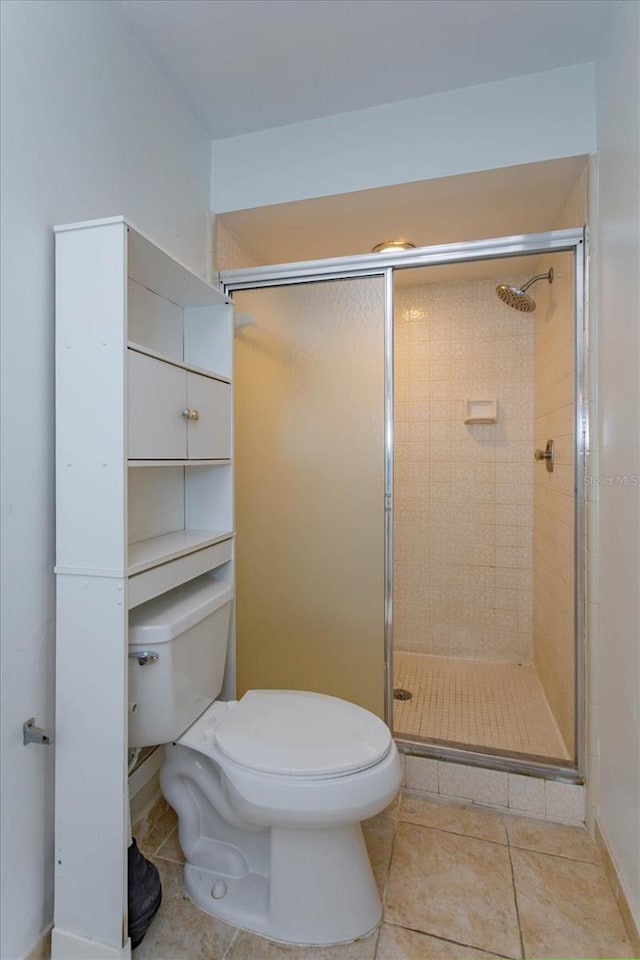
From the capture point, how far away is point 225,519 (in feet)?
5.48

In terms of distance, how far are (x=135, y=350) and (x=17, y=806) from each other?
3.39ft

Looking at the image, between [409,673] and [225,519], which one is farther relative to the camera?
[409,673]

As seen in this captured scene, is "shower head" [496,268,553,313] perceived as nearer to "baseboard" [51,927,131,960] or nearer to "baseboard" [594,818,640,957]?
"baseboard" [594,818,640,957]

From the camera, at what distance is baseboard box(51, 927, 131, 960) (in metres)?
1.08

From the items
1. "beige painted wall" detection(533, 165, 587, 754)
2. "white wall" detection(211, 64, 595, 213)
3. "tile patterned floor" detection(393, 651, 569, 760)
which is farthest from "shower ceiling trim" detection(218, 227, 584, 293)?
"tile patterned floor" detection(393, 651, 569, 760)

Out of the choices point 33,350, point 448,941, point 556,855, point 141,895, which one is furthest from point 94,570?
point 556,855

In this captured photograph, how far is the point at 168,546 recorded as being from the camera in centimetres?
140

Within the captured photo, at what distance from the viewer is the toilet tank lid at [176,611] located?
3.97 ft

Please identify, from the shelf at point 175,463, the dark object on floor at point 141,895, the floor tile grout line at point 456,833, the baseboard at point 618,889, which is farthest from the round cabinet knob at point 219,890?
the shelf at point 175,463

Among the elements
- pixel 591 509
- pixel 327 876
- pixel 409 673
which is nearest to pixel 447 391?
pixel 591 509

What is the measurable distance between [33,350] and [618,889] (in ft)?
6.43

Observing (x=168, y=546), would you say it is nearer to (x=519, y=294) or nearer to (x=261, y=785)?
(x=261, y=785)

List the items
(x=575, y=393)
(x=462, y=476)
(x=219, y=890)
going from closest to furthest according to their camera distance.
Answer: (x=219, y=890)
(x=575, y=393)
(x=462, y=476)

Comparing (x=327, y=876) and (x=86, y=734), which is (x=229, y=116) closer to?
(x=86, y=734)
